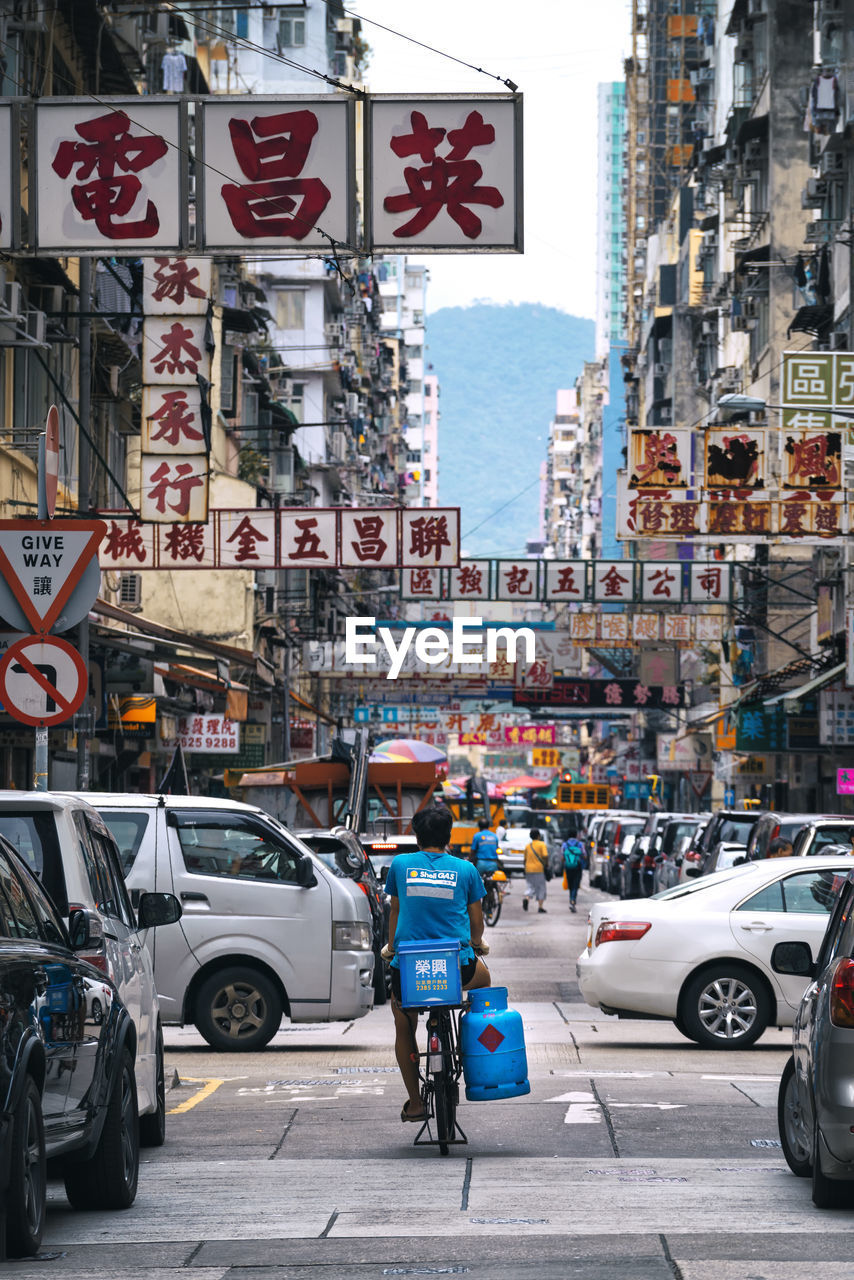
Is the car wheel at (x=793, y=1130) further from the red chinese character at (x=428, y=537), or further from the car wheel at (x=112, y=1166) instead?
the red chinese character at (x=428, y=537)

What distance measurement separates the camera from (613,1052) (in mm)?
15695

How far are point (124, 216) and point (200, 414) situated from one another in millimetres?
12300

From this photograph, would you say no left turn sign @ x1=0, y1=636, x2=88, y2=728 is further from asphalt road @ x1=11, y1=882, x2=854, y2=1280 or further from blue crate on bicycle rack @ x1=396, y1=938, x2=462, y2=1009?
blue crate on bicycle rack @ x1=396, y1=938, x2=462, y2=1009

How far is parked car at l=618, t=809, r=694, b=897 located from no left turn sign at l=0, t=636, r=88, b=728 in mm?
27333

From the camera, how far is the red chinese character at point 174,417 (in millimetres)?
26391

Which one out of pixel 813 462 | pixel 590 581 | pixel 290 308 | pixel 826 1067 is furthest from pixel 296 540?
pixel 290 308

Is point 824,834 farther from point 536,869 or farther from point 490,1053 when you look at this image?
point 536,869

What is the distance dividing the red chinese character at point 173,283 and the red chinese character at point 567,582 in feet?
80.6

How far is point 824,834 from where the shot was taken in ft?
67.1

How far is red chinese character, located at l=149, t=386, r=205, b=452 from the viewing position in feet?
86.6

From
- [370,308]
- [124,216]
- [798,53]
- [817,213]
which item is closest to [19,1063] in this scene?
[124,216]

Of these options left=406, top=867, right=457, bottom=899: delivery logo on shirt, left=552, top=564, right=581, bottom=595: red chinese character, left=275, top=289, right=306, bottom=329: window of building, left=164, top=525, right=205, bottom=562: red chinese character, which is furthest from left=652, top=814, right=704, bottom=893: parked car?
left=275, top=289, right=306, bottom=329: window of building

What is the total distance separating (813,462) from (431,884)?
1937 cm

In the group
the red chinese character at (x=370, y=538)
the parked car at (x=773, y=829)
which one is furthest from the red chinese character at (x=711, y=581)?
the parked car at (x=773, y=829)
